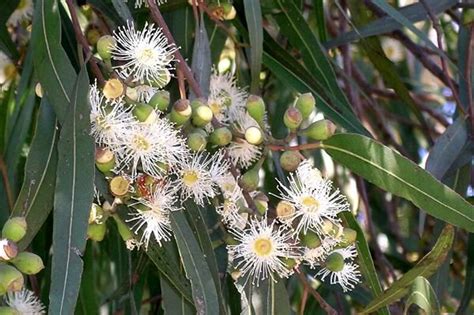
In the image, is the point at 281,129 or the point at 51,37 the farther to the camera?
the point at 281,129

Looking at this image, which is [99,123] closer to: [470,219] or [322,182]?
[322,182]

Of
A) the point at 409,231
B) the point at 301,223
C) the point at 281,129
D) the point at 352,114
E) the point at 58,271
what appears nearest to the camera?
the point at 58,271

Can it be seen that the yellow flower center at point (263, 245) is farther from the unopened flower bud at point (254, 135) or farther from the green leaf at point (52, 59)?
the green leaf at point (52, 59)

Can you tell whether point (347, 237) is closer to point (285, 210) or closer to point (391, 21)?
point (285, 210)

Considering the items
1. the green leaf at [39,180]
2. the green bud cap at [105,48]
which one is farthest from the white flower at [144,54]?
the green leaf at [39,180]

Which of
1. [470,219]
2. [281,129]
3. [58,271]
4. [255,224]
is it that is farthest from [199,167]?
[281,129]

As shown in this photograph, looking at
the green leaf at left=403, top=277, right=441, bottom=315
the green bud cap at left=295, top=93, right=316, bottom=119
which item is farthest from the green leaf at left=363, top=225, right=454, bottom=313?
the green bud cap at left=295, top=93, right=316, bottom=119

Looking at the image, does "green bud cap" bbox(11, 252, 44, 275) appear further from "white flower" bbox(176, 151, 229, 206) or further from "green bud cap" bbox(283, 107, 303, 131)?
"green bud cap" bbox(283, 107, 303, 131)
